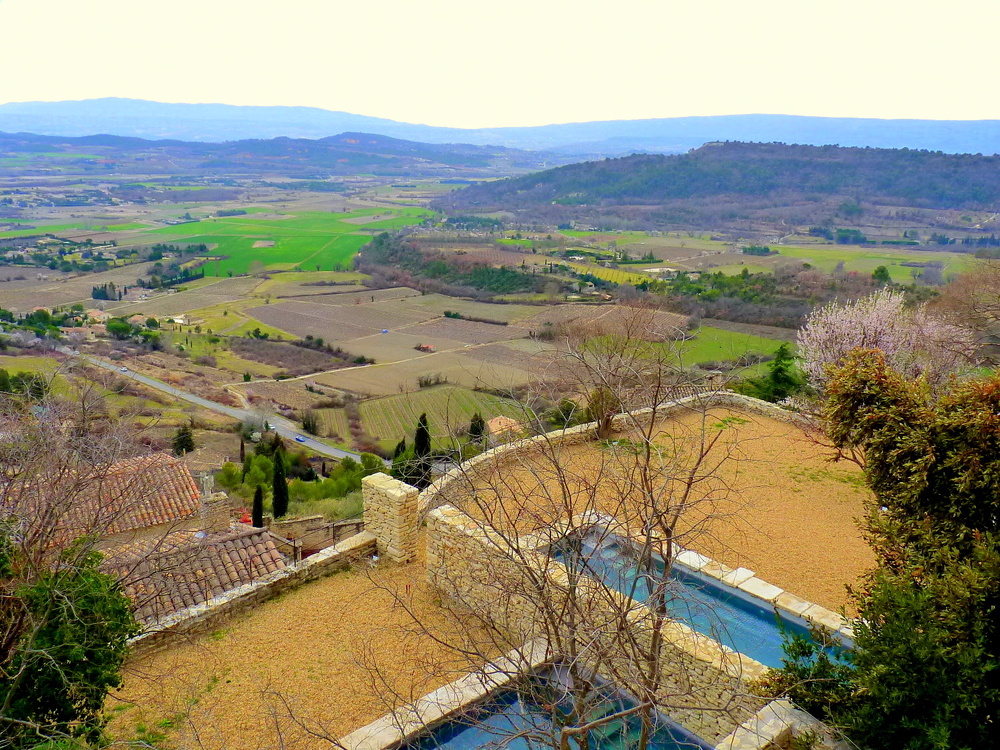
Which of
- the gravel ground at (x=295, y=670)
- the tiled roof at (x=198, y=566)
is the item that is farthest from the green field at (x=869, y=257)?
the gravel ground at (x=295, y=670)

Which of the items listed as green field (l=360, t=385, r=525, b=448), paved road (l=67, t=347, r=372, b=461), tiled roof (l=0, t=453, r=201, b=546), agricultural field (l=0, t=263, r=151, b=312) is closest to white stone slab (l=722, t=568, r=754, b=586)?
tiled roof (l=0, t=453, r=201, b=546)

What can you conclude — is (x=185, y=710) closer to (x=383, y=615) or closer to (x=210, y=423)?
(x=383, y=615)

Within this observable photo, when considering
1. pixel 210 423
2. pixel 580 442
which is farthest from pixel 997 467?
pixel 210 423

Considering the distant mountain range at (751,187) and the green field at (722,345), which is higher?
the distant mountain range at (751,187)

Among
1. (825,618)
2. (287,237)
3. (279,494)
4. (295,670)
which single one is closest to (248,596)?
(295,670)

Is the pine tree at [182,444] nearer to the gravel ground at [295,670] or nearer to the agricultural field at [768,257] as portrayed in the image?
the gravel ground at [295,670]

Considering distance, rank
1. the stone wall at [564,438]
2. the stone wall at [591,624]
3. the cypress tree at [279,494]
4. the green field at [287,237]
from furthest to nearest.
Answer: the green field at [287,237], the cypress tree at [279,494], the stone wall at [564,438], the stone wall at [591,624]

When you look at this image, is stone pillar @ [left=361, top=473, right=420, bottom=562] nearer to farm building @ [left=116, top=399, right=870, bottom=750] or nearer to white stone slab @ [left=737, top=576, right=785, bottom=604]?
farm building @ [left=116, top=399, right=870, bottom=750]
